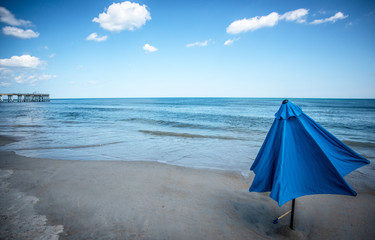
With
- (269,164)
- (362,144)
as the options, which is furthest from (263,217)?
(362,144)

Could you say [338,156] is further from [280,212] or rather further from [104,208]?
[104,208]

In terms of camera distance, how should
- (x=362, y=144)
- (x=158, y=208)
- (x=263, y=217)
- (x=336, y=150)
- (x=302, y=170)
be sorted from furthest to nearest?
(x=362, y=144), (x=158, y=208), (x=263, y=217), (x=336, y=150), (x=302, y=170)

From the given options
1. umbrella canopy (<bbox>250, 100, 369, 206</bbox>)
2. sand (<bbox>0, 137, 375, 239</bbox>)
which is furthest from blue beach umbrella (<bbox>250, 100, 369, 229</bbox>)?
sand (<bbox>0, 137, 375, 239</bbox>)

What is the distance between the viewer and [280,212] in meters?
4.46

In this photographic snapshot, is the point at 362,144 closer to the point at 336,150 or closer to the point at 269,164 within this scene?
the point at 336,150

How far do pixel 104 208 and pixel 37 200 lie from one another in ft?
6.25

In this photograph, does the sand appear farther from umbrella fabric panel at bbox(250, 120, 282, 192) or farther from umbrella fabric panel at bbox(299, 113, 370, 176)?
umbrella fabric panel at bbox(299, 113, 370, 176)

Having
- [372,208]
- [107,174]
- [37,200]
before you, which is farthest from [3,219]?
[372,208]

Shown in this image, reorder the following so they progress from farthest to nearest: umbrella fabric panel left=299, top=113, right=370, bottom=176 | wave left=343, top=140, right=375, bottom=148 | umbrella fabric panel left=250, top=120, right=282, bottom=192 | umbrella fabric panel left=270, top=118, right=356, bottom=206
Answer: wave left=343, top=140, right=375, bottom=148 < umbrella fabric panel left=250, top=120, right=282, bottom=192 < umbrella fabric panel left=299, top=113, right=370, bottom=176 < umbrella fabric panel left=270, top=118, right=356, bottom=206

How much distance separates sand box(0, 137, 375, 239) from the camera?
12.2ft

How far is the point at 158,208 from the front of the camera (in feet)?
14.8

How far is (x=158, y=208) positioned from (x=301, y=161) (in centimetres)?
343

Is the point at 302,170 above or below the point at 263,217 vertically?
above

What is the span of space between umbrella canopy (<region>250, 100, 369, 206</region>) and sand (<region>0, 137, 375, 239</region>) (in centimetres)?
147
